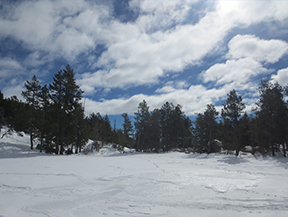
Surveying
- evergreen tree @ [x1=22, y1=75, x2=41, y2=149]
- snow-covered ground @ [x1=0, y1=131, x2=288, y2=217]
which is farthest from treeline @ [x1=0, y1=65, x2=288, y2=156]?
snow-covered ground @ [x1=0, y1=131, x2=288, y2=217]

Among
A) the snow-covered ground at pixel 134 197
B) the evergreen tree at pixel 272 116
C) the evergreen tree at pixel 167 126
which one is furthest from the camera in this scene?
the evergreen tree at pixel 167 126

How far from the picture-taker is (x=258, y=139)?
22.4 m

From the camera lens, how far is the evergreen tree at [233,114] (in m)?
24.5

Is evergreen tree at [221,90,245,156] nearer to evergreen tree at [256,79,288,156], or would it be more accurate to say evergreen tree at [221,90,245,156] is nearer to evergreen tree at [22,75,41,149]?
evergreen tree at [256,79,288,156]

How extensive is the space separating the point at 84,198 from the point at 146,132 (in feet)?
119

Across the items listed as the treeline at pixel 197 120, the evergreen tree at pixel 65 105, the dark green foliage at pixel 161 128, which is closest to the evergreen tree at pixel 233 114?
the treeline at pixel 197 120

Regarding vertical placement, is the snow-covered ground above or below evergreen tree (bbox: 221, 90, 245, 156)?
below

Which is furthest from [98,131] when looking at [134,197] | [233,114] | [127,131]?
[134,197]

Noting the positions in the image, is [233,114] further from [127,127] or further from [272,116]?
[127,127]

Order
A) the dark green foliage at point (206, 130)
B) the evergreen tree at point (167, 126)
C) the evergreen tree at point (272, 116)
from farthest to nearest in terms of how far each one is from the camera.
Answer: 1. the evergreen tree at point (167, 126)
2. the dark green foliage at point (206, 130)
3. the evergreen tree at point (272, 116)

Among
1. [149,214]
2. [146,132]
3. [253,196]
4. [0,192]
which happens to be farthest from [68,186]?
[146,132]

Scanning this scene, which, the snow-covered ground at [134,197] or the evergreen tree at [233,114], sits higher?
the evergreen tree at [233,114]

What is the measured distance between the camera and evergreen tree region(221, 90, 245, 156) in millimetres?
24531

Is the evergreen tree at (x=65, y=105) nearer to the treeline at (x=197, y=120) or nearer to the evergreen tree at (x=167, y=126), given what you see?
the treeline at (x=197, y=120)
